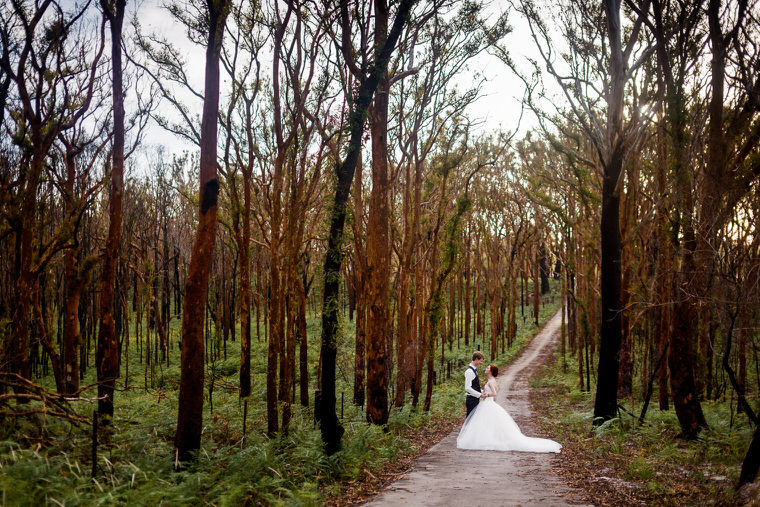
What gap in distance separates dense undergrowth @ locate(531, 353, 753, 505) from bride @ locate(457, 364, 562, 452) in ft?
2.01

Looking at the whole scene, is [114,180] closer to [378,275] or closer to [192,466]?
[378,275]

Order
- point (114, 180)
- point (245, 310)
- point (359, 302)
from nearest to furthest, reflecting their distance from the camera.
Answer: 1. point (114, 180)
2. point (359, 302)
3. point (245, 310)

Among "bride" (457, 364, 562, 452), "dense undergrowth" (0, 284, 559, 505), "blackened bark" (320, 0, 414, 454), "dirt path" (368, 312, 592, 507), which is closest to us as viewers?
"dense undergrowth" (0, 284, 559, 505)

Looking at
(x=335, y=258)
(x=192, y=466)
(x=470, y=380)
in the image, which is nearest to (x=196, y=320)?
(x=192, y=466)

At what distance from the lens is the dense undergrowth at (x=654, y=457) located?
6141 millimetres

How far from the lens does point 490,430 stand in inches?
419

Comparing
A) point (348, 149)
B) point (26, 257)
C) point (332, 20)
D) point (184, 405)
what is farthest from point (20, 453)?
point (332, 20)

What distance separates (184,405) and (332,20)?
8241 mm

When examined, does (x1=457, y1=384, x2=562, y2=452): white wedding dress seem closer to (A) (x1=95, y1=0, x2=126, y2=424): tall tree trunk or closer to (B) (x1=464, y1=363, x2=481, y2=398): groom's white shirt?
(B) (x1=464, y1=363, x2=481, y2=398): groom's white shirt

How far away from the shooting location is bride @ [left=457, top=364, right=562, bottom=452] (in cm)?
1025

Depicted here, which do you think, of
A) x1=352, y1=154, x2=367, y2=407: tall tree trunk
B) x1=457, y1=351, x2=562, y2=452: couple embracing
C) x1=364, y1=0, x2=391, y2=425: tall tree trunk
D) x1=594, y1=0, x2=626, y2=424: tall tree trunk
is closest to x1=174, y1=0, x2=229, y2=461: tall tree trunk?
x1=364, y1=0, x2=391, y2=425: tall tree trunk

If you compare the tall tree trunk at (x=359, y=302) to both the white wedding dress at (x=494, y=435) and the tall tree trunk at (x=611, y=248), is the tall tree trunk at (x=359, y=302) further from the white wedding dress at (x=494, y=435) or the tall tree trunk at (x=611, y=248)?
the tall tree trunk at (x=611, y=248)

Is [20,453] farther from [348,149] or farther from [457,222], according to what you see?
[457,222]

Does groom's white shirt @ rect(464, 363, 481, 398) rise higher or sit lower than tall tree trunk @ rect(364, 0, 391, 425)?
lower
